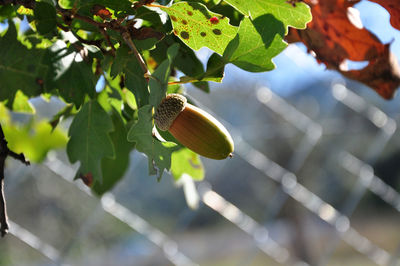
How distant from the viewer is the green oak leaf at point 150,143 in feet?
1.12

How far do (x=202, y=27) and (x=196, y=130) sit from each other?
66mm

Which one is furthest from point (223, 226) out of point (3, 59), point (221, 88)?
point (3, 59)

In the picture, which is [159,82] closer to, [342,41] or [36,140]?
[342,41]

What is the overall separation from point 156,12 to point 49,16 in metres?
0.07

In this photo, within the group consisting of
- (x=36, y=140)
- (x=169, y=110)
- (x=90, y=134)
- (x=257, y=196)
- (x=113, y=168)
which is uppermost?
(x=169, y=110)

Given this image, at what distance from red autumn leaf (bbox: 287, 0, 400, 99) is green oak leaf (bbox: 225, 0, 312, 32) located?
3.9 inches

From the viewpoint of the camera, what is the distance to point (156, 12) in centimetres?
37

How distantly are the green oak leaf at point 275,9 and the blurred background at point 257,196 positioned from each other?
2.65 metres

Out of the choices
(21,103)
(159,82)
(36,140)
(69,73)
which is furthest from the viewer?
(36,140)

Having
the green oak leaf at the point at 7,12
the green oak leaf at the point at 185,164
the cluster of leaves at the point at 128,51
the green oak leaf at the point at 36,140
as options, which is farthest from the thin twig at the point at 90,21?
the green oak leaf at the point at 36,140

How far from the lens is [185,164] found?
23.1 inches

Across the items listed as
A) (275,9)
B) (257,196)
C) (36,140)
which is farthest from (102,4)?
(257,196)

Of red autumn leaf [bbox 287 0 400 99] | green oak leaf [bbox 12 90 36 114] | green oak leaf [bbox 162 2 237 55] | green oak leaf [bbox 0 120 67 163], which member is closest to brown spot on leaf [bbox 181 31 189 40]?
green oak leaf [bbox 162 2 237 55]

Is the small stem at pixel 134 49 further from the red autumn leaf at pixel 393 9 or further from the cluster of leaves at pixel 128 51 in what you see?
the red autumn leaf at pixel 393 9
